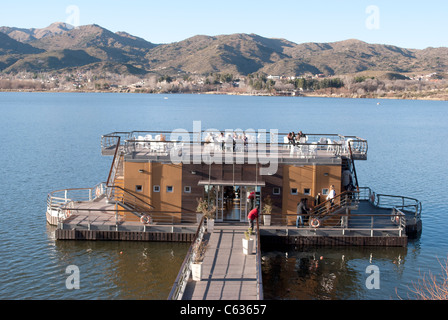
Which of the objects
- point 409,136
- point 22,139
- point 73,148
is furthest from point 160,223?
point 409,136

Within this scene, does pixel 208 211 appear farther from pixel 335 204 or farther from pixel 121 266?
pixel 335 204

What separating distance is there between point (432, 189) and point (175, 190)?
25921mm

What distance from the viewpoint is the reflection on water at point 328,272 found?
20750 millimetres

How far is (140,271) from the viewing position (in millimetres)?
22484

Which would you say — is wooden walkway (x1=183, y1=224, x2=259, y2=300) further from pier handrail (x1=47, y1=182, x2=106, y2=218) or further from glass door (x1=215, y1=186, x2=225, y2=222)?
pier handrail (x1=47, y1=182, x2=106, y2=218)

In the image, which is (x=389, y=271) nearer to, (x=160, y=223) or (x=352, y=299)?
(x=352, y=299)

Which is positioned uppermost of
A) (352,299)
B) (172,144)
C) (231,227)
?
(172,144)

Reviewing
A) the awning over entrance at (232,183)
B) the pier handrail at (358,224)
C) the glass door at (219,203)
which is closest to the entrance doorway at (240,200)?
the glass door at (219,203)

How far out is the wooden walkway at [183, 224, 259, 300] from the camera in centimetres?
1631

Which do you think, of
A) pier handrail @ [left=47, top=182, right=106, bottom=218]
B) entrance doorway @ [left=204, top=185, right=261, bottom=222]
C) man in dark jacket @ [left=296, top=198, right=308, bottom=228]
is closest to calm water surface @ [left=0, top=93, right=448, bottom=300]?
pier handrail @ [left=47, top=182, right=106, bottom=218]

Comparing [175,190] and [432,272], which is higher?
[175,190]

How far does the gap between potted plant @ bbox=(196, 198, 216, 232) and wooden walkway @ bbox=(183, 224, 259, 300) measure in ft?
3.46

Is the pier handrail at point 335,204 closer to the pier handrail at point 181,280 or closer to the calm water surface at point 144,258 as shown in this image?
the calm water surface at point 144,258

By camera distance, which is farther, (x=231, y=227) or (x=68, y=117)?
(x=68, y=117)
